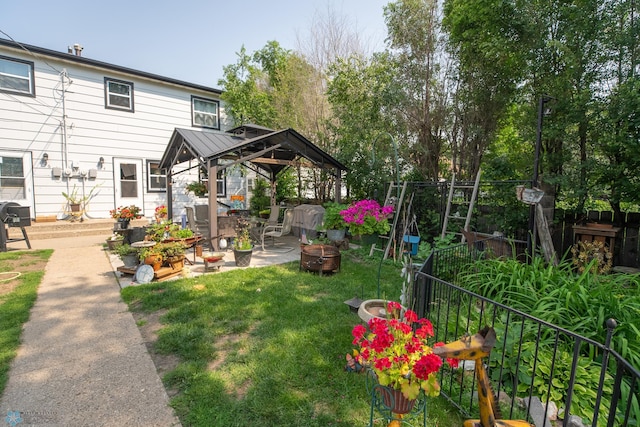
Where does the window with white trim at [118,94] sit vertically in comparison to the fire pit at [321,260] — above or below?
above

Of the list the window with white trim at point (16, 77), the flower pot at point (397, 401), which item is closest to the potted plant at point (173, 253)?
the flower pot at point (397, 401)

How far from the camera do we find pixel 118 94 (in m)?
10.2

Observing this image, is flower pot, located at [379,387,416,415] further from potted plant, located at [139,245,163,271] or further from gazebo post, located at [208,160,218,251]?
gazebo post, located at [208,160,218,251]

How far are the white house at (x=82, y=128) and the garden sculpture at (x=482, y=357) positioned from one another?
37.2ft

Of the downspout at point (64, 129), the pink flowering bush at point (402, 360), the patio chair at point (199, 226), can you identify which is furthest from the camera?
the downspout at point (64, 129)

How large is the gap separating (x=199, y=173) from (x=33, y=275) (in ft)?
22.6

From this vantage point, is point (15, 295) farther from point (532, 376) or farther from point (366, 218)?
point (532, 376)

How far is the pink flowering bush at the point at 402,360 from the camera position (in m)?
1.60

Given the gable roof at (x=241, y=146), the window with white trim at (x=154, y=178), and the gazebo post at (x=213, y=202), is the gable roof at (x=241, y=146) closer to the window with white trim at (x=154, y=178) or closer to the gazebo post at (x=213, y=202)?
the gazebo post at (x=213, y=202)

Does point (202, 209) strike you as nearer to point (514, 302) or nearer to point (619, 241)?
point (514, 302)

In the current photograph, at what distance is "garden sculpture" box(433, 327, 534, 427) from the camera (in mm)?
1622

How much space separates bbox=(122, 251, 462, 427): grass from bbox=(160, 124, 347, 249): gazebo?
2.48m

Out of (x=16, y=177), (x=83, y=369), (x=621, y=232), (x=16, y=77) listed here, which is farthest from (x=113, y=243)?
(x=621, y=232)

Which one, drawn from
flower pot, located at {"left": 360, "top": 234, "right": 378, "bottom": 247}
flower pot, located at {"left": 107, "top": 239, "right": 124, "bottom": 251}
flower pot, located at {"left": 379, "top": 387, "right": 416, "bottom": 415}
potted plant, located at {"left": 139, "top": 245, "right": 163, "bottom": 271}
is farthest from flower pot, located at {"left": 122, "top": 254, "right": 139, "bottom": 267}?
flower pot, located at {"left": 379, "top": 387, "right": 416, "bottom": 415}
